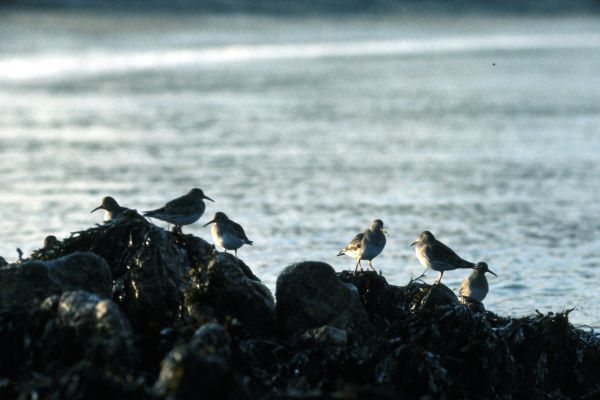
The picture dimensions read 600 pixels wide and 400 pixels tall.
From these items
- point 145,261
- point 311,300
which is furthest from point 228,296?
point 145,261

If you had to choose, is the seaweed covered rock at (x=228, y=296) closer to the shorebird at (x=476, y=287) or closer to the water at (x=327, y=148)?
the shorebird at (x=476, y=287)

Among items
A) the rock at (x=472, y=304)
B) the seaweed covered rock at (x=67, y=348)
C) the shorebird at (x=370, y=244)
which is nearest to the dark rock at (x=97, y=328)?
the seaweed covered rock at (x=67, y=348)

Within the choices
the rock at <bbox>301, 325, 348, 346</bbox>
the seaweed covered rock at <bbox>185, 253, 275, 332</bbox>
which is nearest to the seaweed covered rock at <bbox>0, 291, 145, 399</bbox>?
the seaweed covered rock at <bbox>185, 253, 275, 332</bbox>

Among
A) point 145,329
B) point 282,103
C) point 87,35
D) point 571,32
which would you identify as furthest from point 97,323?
point 571,32

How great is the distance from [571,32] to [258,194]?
1671 inches

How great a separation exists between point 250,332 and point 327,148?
42.0ft

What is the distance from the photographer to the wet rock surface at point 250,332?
652 cm

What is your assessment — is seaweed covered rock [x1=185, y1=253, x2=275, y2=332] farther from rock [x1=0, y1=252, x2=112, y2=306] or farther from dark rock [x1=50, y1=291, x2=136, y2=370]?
dark rock [x1=50, y1=291, x2=136, y2=370]

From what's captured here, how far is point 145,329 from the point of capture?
760cm

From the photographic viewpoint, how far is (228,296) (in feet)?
25.5

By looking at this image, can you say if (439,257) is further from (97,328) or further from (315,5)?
(315,5)

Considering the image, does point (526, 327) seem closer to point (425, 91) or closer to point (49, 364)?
point (49, 364)

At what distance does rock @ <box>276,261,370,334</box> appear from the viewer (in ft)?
25.6

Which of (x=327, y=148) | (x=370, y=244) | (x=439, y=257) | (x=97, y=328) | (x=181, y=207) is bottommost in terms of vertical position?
(x=327, y=148)
